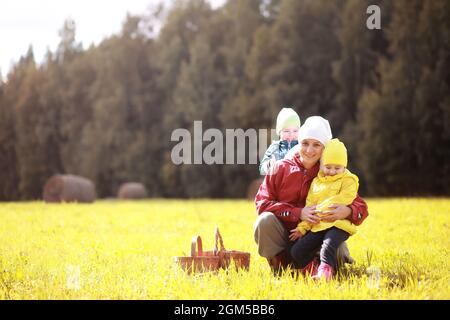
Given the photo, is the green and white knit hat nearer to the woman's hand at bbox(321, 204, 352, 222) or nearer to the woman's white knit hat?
the woman's white knit hat

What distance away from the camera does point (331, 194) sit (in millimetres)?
4789

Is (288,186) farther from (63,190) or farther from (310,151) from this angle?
(63,190)

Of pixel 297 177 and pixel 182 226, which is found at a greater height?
pixel 297 177

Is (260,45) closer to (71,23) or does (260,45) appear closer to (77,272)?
(71,23)

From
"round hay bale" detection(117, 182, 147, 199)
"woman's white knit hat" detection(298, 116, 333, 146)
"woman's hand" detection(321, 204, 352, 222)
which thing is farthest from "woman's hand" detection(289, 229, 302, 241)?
"round hay bale" detection(117, 182, 147, 199)

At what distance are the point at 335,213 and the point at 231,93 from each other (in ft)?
76.9

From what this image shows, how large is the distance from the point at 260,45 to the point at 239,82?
223 cm

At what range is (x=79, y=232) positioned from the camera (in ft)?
28.6

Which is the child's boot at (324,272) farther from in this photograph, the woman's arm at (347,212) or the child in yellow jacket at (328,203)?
the woman's arm at (347,212)

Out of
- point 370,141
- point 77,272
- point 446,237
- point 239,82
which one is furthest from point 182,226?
point 239,82

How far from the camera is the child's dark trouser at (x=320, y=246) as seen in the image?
15.2 ft

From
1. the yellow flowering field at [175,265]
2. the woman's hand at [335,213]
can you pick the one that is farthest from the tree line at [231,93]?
the woman's hand at [335,213]

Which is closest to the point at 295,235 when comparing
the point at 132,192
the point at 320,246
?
the point at 320,246

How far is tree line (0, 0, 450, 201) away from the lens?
2038 centimetres
